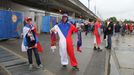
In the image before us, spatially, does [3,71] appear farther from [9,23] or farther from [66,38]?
[9,23]

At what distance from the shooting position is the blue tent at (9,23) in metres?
16.2

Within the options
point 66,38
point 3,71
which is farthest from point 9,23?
point 3,71

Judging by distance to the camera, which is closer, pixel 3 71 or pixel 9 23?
pixel 3 71

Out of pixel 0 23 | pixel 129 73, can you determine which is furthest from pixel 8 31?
pixel 129 73

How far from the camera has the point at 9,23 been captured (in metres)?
17.1

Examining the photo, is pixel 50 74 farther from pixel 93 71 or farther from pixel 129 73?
pixel 129 73

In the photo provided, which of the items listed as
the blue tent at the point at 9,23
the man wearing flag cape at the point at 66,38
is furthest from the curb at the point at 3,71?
the blue tent at the point at 9,23

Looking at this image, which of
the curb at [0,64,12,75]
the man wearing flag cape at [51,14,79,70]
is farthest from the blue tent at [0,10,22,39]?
the man wearing flag cape at [51,14,79,70]

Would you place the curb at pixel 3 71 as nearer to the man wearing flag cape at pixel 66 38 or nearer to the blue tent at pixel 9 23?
the man wearing flag cape at pixel 66 38

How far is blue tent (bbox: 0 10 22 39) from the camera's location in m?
16.2

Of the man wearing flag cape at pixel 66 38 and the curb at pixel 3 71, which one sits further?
the man wearing flag cape at pixel 66 38

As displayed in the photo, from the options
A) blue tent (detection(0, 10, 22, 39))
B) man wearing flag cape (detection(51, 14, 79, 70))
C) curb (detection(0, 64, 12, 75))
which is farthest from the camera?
blue tent (detection(0, 10, 22, 39))

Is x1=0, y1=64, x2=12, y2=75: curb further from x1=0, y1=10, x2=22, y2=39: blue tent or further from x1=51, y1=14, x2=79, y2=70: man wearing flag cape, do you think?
x1=0, y1=10, x2=22, y2=39: blue tent

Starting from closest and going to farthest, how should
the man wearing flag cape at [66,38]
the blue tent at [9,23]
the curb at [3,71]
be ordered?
the curb at [3,71] → the man wearing flag cape at [66,38] → the blue tent at [9,23]
